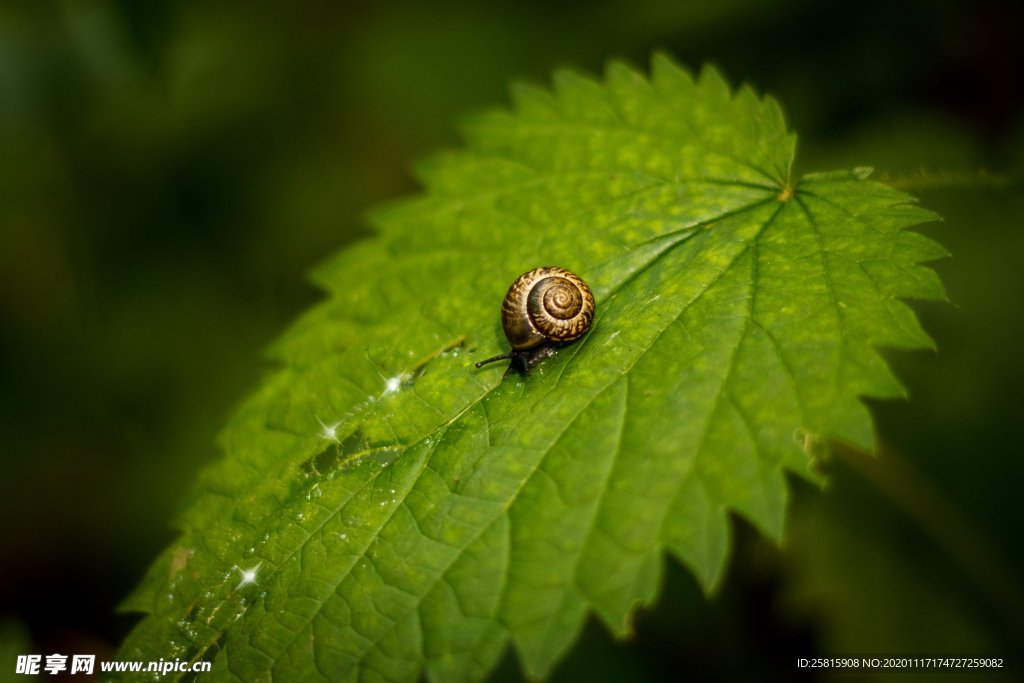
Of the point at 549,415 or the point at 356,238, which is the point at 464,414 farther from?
the point at 356,238

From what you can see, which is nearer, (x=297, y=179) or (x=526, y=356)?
(x=526, y=356)

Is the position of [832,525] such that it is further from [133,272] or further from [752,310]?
[133,272]

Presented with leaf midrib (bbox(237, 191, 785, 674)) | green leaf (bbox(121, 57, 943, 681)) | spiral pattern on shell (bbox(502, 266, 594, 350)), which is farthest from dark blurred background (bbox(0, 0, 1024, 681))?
spiral pattern on shell (bbox(502, 266, 594, 350))

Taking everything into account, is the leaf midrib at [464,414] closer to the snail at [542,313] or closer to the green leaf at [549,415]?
the green leaf at [549,415]

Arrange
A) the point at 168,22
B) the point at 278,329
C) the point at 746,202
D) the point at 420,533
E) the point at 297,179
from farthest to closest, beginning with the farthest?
the point at 297,179, the point at 278,329, the point at 168,22, the point at 746,202, the point at 420,533

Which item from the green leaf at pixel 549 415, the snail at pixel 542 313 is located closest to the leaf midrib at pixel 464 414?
the green leaf at pixel 549 415

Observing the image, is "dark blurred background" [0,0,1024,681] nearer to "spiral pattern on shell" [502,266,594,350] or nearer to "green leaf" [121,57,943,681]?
"green leaf" [121,57,943,681]

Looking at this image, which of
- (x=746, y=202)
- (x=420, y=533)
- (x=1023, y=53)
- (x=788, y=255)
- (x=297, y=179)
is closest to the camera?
(x=420, y=533)

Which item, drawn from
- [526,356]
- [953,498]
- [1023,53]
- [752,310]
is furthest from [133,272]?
[1023,53]
